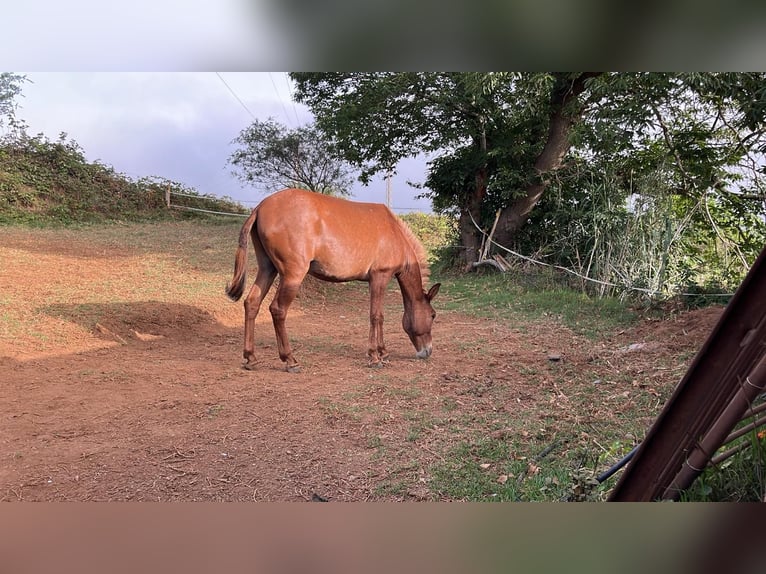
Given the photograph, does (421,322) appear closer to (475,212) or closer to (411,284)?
(411,284)

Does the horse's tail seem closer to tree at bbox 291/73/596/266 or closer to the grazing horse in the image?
the grazing horse

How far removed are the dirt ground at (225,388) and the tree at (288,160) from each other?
0.82 meters

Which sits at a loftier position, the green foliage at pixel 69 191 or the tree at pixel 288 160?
the tree at pixel 288 160

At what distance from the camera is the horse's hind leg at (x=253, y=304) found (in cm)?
272

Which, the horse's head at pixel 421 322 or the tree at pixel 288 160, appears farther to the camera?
the horse's head at pixel 421 322

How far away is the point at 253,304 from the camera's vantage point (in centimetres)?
276

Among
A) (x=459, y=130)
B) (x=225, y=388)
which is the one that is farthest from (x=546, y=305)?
(x=225, y=388)

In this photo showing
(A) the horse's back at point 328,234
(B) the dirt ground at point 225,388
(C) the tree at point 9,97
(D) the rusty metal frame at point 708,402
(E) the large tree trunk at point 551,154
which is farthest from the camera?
(A) the horse's back at point 328,234

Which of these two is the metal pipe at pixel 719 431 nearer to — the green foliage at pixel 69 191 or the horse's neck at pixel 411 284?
the horse's neck at pixel 411 284

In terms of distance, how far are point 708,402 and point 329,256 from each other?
6.59 ft

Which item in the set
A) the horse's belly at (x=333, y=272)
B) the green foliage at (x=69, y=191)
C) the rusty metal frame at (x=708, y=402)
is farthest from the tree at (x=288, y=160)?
the rusty metal frame at (x=708, y=402)

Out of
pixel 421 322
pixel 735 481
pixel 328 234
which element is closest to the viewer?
pixel 735 481

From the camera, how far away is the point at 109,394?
2389 millimetres
